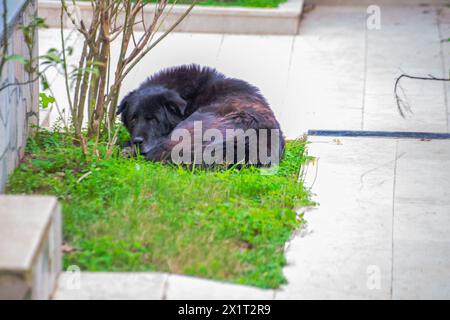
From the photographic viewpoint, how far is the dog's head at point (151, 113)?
6.71 metres

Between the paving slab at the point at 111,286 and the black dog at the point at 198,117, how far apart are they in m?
1.93

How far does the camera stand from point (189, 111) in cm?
710

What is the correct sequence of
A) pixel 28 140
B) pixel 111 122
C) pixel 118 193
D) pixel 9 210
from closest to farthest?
pixel 9 210, pixel 118 193, pixel 28 140, pixel 111 122

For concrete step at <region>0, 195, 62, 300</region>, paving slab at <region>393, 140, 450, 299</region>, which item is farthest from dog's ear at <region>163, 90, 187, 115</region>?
concrete step at <region>0, 195, 62, 300</region>

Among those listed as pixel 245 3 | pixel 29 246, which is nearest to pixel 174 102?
pixel 29 246

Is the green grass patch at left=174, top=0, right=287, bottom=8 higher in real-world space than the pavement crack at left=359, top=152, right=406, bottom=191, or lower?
higher

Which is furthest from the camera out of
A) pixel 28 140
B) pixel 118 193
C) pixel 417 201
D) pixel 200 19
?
pixel 200 19

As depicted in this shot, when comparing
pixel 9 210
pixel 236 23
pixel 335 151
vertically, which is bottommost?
pixel 9 210

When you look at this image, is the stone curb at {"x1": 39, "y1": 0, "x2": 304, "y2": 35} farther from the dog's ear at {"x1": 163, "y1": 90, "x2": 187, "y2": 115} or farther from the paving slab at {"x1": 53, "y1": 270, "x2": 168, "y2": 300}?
the paving slab at {"x1": 53, "y1": 270, "x2": 168, "y2": 300}

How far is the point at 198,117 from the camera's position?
21.5 ft

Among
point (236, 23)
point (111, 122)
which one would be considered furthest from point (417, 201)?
point (236, 23)

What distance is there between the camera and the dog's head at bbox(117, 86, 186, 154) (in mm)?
6711

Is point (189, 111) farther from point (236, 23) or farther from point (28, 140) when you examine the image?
point (236, 23)
